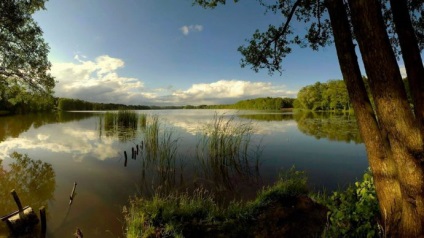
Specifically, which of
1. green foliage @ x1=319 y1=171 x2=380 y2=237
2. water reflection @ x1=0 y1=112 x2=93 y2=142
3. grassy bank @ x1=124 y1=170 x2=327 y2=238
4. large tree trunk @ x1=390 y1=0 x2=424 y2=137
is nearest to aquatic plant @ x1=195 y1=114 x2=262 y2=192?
grassy bank @ x1=124 y1=170 x2=327 y2=238

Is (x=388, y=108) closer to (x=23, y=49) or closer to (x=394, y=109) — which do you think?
(x=394, y=109)

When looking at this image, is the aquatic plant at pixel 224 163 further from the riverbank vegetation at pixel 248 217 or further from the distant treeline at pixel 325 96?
the distant treeline at pixel 325 96

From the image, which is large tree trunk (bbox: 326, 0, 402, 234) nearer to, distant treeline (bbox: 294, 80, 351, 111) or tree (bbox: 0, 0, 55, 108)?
tree (bbox: 0, 0, 55, 108)

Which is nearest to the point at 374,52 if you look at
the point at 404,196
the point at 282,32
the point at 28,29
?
the point at 404,196

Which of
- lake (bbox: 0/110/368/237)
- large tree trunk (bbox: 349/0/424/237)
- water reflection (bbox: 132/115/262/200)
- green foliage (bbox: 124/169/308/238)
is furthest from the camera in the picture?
water reflection (bbox: 132/115/262/200)

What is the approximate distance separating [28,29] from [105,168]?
37.6ft

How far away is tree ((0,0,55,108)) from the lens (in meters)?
13.1

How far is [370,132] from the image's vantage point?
3.02 m

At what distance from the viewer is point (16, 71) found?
15.5m

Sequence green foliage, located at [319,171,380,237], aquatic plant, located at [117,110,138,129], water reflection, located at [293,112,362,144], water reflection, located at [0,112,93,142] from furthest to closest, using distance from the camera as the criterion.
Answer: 1. aquatic plant, located at [117,110,138,129]
2. water reflection, located at [0,112,93,142]
3. water reflection, located at [293,112,362,144]
4. green foliage, located at [319,171,380,237]

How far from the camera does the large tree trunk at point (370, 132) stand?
2.88m

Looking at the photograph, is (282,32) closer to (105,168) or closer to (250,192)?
(250,192)

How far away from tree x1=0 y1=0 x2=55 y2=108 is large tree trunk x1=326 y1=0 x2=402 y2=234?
16109 mm

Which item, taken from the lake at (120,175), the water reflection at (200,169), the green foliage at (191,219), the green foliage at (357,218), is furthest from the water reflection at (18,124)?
the green foliage at (357,218)
